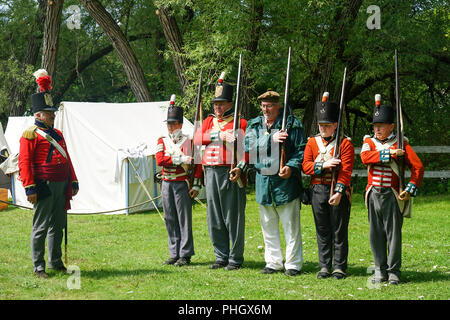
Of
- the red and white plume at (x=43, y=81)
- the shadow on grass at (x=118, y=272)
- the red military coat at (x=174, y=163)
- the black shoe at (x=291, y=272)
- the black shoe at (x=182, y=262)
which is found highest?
the red and white plume at (x=43, y=81)

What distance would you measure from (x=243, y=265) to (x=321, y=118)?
6.38ft

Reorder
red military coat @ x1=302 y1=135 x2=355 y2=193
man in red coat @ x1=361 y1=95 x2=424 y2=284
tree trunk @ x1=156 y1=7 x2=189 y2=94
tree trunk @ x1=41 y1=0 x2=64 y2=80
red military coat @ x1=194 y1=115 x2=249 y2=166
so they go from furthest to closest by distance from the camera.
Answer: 1. tree trunk @ x1=41 y1=0 x2=64 y2=80
2. tree trunk @ x1=156 y1=7 x2=189 y2=94
3. red military coat @ x1=194 y1=115 x2=249 y2=166
4. red military coat @ x1=302 y1=135 x2=355 y2=193
5. man in red coat @ x1=361 y1=95 x2=424 y2=284

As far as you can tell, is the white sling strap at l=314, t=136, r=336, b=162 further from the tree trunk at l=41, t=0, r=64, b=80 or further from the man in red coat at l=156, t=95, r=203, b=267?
the tree trunk at l=41, t=0, r=64, b=80

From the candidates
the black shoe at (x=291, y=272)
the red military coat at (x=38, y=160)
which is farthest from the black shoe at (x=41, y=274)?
the black shoe at (x=291, y=272)

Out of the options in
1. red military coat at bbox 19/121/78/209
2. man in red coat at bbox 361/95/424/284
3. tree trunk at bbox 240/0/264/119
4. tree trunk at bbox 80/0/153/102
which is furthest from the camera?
tree trunk at bbox 80/0/153/102

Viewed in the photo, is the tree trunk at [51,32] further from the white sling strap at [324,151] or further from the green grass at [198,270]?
the white sling strap at [324,151]

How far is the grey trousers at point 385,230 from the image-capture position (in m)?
5.55

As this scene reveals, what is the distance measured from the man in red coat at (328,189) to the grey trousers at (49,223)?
2.60 meters

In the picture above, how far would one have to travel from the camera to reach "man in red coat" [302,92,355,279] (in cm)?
577

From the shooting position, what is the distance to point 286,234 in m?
6.14

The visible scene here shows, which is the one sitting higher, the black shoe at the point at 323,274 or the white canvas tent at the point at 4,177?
the white canvas tent at the point at 4,177

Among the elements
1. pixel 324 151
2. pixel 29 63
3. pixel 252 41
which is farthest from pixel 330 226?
pixel 29 63

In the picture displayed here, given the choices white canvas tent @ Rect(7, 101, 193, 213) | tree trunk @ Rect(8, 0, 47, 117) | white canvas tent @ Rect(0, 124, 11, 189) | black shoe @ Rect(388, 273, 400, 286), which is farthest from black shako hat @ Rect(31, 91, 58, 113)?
tree trunk @ Rect(8, 0, 47, 117)

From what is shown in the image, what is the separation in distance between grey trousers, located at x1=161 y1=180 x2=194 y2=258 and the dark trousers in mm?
1554
